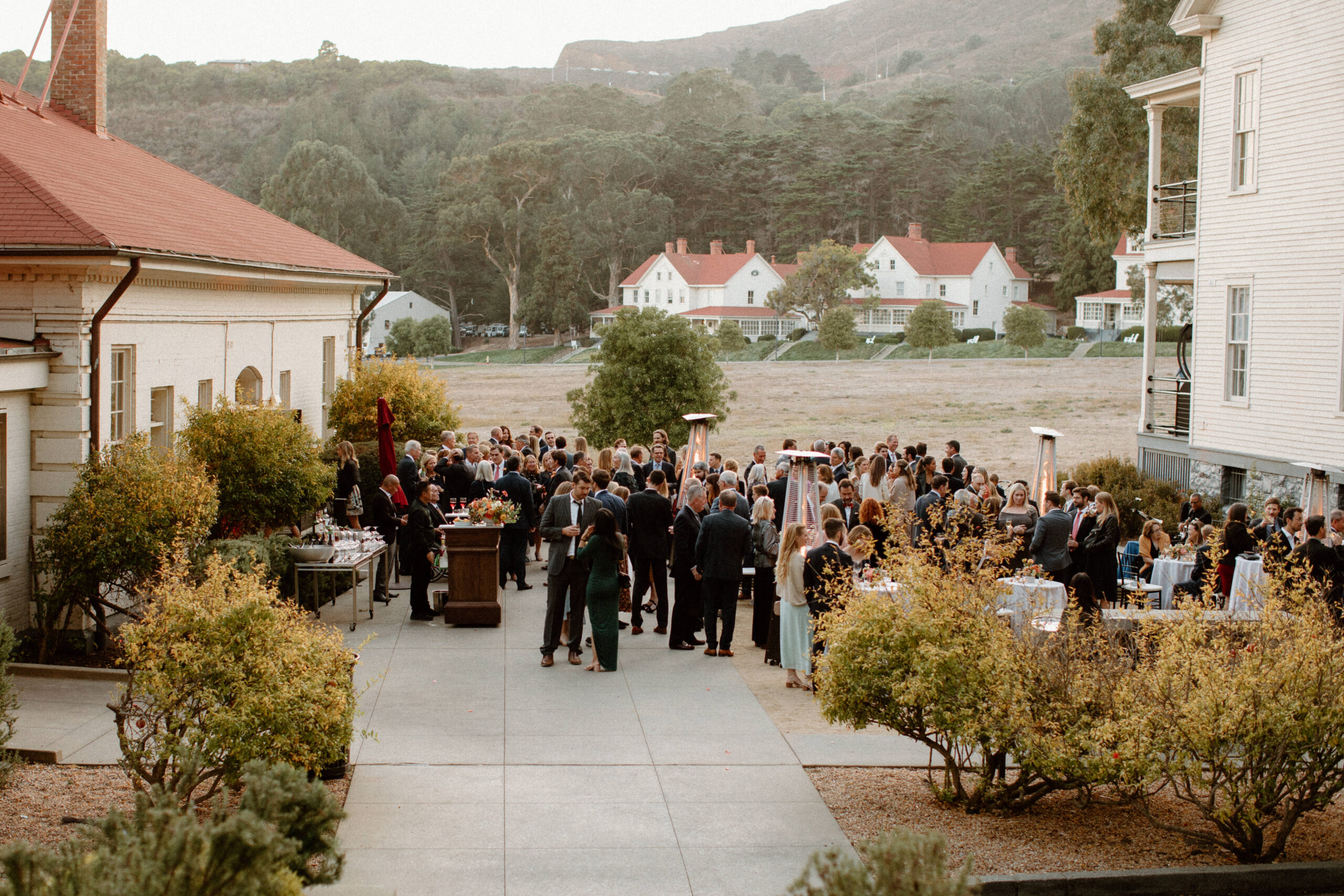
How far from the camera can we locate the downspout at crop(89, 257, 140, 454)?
12547 millimetres

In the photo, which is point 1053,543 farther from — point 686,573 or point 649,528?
point 649,528

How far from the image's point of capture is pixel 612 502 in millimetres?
13828

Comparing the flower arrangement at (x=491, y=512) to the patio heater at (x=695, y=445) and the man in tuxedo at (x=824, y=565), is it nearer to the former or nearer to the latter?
the patio heater at (x=695, y=445)

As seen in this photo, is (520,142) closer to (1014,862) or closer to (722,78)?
(722,78)

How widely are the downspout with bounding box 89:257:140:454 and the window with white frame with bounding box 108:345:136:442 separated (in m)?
1.19

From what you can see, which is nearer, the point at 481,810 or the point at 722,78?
the point at 481,810

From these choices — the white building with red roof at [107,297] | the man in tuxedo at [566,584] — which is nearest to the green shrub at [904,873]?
the man in tuxedo at [566,584]

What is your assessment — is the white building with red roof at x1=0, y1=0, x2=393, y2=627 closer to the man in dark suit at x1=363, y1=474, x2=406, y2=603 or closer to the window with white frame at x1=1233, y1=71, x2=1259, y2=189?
the man in dark suit at x1=363, y1=474, x2=406, y2=603

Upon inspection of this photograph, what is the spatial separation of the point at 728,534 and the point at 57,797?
263 inches

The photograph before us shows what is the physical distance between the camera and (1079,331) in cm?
8281

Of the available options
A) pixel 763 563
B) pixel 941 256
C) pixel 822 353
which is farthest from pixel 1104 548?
pixel 941 256

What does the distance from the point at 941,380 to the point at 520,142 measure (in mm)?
51888

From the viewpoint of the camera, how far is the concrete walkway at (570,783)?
729 centimetres

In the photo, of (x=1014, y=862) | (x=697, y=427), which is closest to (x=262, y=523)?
(x=697, y=427)
